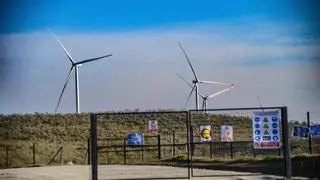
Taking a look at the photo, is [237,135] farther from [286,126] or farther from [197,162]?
[286,126]

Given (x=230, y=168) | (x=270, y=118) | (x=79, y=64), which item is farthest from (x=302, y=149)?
(x=79, y=64)

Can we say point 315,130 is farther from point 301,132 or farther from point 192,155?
point 192,155

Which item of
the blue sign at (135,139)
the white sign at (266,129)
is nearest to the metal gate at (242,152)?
the white sign at (266,129)

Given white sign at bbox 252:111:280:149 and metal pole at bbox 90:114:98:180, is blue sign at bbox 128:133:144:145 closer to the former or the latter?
metal pole at bbox 90:114:98:180

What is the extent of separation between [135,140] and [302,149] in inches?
245

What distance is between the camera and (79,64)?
33.8 metres

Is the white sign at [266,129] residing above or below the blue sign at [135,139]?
above

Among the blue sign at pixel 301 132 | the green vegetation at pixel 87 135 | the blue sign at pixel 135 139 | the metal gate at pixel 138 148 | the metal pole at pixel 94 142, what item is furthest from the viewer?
the green vegetation at pixel 87 135

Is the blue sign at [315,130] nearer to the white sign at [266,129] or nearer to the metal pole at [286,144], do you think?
the metal pole at [286,144]

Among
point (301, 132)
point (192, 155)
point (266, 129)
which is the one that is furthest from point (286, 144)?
point (192, 155)

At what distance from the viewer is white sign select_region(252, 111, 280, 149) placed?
14.8m

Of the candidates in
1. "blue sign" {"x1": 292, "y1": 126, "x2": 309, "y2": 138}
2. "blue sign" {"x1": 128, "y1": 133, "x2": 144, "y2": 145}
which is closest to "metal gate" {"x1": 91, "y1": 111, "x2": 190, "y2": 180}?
"blue sign" {"x1": 128, "y1": 133, "x2": 144, "y2": 145}

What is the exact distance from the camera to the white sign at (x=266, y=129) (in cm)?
1484

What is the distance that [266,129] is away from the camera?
48.9ft
